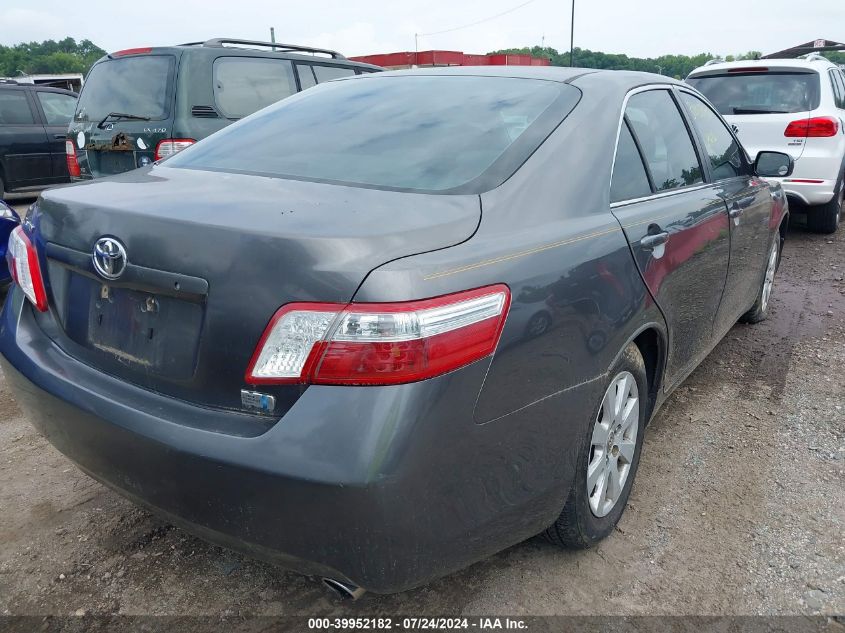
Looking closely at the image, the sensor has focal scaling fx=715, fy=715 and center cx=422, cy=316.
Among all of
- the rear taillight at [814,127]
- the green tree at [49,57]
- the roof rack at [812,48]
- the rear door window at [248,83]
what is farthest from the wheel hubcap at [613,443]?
the green tree at [49,57]

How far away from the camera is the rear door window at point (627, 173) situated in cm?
242

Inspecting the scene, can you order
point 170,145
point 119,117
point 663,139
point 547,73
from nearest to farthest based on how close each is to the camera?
point 547,73 < point 663,139 < point 170,145 < point 119,117

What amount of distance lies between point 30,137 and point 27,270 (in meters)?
9.39

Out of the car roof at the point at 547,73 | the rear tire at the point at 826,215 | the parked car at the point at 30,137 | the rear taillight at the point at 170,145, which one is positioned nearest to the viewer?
the car roof at the point at 547,73

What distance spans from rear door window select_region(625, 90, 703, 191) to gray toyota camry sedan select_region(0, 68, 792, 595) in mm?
102

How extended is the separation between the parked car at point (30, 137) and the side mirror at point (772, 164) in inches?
386

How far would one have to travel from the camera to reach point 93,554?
240 centimetres

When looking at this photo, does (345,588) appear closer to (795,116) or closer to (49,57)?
(795,116)

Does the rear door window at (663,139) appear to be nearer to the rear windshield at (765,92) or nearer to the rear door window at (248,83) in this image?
the rear door window at (248,83)

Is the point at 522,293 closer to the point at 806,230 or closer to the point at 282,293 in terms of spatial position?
the point at 282,293

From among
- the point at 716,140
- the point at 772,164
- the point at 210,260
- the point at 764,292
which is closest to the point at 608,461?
the point at 210,260

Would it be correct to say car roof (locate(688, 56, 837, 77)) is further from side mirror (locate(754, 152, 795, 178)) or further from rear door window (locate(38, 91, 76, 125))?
rear door window (locate(38, 91, 76, 125))

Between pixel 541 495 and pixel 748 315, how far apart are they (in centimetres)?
334

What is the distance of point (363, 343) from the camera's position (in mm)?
1574
